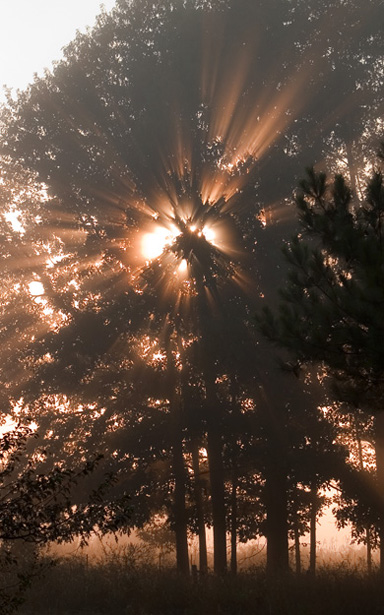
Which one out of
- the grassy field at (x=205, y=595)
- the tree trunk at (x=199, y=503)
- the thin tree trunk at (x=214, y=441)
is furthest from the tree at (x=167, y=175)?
the grassy field at (x=205, y=595)

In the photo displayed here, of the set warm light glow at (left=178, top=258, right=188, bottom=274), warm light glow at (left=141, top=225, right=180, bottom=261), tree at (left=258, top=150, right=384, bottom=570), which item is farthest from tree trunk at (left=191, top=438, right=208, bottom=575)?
tree at (left=258, top=150, right=384, bottom=570)

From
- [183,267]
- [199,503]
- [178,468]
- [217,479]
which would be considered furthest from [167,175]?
[199,503]

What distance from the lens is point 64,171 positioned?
26.9 metres

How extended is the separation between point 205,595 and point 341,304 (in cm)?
712

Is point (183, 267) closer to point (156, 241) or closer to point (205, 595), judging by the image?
point (156, 241)

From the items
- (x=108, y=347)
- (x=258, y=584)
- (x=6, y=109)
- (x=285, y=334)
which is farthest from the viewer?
(x=6, y=109)

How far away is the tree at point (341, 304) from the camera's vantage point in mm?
13297

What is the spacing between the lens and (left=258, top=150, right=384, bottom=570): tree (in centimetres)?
1330

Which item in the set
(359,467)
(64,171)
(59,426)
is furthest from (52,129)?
(359,467)

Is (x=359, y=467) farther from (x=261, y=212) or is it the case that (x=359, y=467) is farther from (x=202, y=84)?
(x=202, y=84)

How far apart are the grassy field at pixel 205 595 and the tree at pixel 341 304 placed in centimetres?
438

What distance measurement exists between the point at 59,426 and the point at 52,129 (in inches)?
389

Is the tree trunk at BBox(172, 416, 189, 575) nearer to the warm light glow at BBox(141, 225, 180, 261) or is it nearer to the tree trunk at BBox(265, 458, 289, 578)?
the tree trunk at BBox(265, 458, 289, 578)

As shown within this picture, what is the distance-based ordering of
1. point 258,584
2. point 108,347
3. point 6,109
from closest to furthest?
point 258,584, point 108,347, point 6,109
